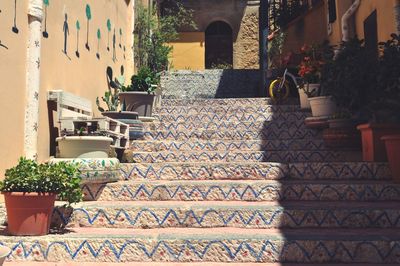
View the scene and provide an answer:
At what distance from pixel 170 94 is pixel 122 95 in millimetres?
2398

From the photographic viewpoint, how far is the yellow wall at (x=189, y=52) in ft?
37.7

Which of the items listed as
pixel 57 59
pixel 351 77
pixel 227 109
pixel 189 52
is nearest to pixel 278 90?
pixel 227 109

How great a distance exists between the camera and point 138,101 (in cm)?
562

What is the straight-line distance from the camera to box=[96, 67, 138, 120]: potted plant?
16.5 feet

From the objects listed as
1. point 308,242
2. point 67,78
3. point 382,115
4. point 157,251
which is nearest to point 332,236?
point 308,242

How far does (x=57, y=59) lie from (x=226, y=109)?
258 centimetres

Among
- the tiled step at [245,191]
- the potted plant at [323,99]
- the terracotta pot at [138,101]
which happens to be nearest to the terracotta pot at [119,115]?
the terracotta pot at [138,101]

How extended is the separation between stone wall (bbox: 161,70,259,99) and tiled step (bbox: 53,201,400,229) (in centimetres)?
502

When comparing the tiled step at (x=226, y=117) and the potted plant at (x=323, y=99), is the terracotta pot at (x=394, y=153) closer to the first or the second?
the potted plant at (x=323, y=99)

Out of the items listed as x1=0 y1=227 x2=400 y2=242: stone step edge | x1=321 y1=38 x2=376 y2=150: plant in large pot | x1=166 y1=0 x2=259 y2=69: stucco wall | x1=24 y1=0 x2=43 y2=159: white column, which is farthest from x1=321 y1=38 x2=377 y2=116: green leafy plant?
x1=166 y1=0 x2=259 y2=69: stucco wall

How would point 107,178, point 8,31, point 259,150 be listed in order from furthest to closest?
point 259,150, point 107,178, point 8,31

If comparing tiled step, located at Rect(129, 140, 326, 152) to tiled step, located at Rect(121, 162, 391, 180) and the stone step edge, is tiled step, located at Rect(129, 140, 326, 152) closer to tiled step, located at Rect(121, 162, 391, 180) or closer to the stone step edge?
tiled step, located at Rect(121, 162, 391, 180)

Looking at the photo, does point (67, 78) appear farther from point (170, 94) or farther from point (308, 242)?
point (170, 94)

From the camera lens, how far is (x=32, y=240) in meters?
2.64
